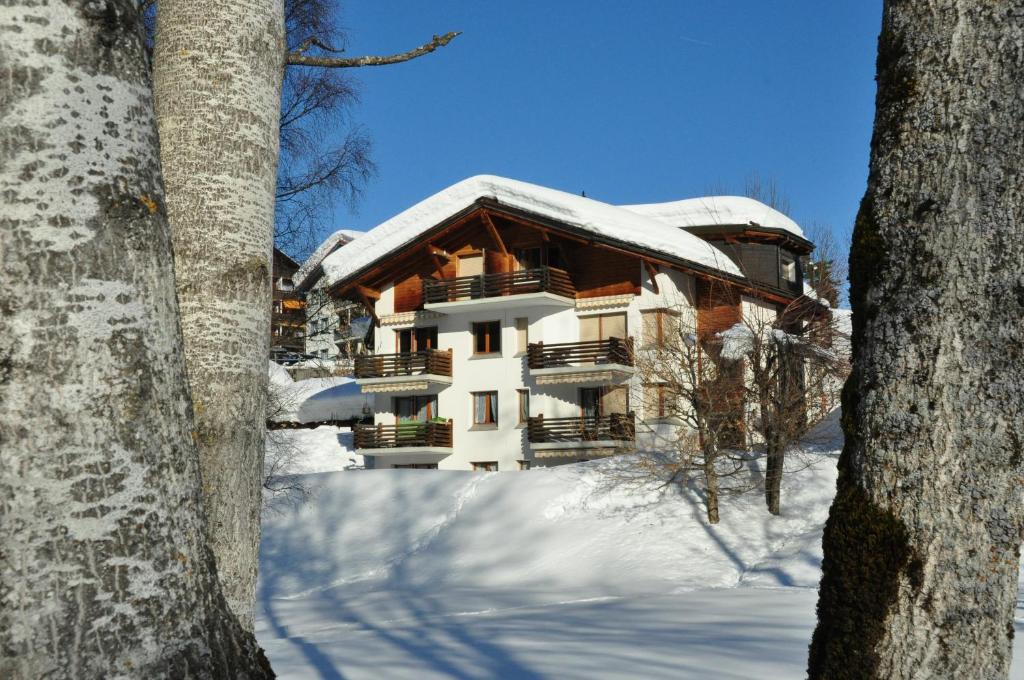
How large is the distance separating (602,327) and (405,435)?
676cm

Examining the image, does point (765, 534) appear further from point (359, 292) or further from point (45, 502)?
point (45, 502)

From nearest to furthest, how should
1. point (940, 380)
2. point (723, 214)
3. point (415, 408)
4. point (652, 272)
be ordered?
point (940, 380), point (652, 272), point (415, 408), point (723, 214)

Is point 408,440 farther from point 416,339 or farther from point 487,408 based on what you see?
point 416,339

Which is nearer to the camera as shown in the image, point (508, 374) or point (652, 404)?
point (652, 404)

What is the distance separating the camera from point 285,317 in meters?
32.8

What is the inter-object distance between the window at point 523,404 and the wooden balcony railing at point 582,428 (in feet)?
2.32

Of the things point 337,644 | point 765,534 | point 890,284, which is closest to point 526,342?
point 765,534

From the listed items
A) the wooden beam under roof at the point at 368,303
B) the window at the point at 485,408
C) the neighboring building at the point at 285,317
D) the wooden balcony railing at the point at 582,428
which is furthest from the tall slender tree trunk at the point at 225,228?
the wooden beam under roof at the point at 368,303

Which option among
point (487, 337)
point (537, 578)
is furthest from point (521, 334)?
point (537, 578)

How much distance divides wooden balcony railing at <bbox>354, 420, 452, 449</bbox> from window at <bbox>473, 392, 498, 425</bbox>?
89 cm

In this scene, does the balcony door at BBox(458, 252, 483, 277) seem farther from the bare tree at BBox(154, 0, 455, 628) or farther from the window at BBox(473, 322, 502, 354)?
the bare tree at BBox(154, 0, 455, 628)

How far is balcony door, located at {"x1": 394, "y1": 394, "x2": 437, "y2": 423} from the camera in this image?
31.8m

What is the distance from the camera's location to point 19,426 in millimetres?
1761

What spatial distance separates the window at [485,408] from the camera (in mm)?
30344
